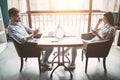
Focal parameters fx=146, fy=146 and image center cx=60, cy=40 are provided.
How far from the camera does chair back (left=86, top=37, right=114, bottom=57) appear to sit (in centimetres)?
250

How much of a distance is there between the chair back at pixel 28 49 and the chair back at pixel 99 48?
2.92ft

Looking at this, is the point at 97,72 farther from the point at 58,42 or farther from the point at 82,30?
the point at 82,30

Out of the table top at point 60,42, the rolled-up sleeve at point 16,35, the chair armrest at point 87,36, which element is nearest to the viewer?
the table top at point 60,42

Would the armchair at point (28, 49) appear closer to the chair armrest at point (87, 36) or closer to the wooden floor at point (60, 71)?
the wooden floor at point (60, 71)

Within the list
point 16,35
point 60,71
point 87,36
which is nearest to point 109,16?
point 87,36

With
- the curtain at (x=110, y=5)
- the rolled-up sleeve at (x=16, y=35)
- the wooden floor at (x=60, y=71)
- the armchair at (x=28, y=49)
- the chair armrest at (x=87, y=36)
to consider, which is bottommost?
the wooden floor at (x=60, y=71)

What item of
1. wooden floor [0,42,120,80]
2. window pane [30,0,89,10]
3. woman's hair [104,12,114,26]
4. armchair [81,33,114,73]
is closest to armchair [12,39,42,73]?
wooden floor [0,42,120,80]

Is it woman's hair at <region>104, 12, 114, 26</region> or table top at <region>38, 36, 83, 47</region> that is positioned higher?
woman's hair at <region>104, 12, 114, 26</region>

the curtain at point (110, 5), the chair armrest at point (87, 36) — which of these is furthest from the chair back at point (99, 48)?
the curtain at point (110, 5)

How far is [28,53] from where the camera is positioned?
262cm

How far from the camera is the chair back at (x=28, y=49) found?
99.1 inches

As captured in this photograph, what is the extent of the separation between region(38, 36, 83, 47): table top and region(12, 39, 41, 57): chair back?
0.15 meters

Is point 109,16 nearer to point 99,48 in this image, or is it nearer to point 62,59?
point 99,48

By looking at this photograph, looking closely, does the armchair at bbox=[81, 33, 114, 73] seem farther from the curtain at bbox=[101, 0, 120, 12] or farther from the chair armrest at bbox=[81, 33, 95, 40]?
the curtain at bbox=[101, 0, 120, 12]
